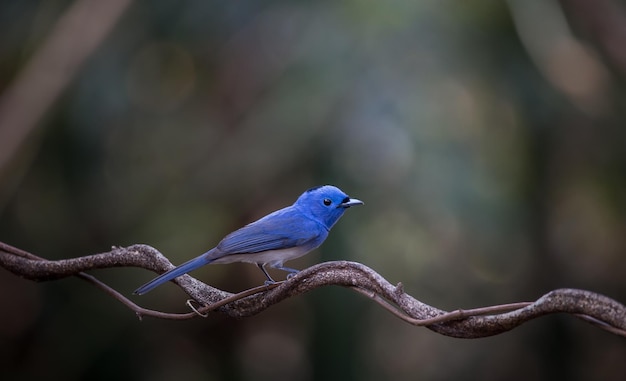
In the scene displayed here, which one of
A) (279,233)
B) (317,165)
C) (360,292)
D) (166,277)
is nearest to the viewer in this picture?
(360,292)

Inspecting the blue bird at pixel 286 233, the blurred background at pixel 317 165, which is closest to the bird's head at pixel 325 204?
the blue bird at pixel 286 233

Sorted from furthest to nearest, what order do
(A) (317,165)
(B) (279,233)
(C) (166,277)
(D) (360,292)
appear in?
1. (A) (317,165)
2. (B) (279,233)
3. (C) (166,277)
4. (D) (360,292)

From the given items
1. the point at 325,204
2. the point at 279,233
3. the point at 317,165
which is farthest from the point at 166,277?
the point at 317,165

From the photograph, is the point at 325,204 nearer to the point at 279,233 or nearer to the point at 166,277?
the point at 279,233

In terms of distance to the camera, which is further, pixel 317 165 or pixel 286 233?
pixel 317 165

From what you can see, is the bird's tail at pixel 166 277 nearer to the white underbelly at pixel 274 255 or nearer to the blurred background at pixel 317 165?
the white underbelly at pixel 274 255

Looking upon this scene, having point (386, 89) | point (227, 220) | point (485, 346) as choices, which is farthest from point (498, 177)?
point (227, 220)

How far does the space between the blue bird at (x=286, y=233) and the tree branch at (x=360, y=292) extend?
1.91 feet

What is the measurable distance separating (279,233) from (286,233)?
30 mm

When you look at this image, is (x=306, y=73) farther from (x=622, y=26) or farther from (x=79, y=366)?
(x=79, y=366)

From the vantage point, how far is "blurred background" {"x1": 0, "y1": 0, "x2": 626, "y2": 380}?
6160 millimetres

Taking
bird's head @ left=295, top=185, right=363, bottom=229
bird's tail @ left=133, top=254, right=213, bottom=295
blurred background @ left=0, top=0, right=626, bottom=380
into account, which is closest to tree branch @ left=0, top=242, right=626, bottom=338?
bird's tail @ left=133, top=254, right=213, bottom=295

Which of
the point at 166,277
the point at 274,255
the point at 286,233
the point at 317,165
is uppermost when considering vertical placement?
the point at 317,165

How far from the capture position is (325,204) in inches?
142
